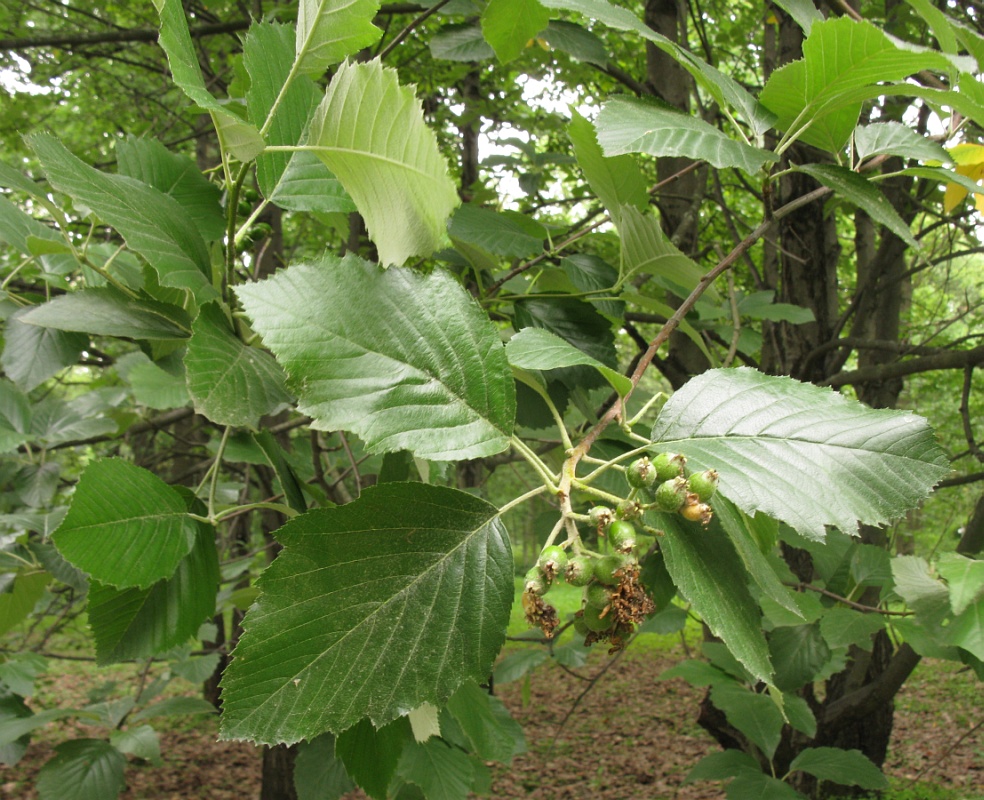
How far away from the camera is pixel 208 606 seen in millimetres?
1042

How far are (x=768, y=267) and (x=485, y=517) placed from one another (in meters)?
4.04

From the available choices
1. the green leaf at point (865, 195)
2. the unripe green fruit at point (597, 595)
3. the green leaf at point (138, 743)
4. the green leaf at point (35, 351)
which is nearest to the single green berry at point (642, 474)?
the unripe green fruit at point (597, 595)

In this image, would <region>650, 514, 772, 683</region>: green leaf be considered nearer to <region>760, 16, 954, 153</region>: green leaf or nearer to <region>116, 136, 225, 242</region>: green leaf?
<region>760, 16, 954, 153</region>: green leaf

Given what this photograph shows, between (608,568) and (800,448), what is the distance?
225 millimetres

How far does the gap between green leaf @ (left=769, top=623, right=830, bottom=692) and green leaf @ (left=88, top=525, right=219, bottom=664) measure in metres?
1.68

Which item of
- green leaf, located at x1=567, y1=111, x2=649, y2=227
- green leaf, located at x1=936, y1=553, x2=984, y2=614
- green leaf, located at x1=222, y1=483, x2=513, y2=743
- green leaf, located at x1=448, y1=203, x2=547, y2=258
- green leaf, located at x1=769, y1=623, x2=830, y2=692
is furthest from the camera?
green leaf, located at x1=769, y1=623, x2=830, y2=692

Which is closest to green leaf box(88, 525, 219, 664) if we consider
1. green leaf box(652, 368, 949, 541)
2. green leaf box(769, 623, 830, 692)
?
green leaf box(652, 368, 949, 541)

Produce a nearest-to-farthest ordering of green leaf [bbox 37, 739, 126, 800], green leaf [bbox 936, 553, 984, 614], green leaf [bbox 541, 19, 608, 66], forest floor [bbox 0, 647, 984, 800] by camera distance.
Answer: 1. green leaf [bbox 936, 553, 984, 614]
2. green leaf [bbox 541, 19, 608, 66]
3. green leaf [bbox 37, 739, 126, 800]
4. forest floor [bbox 0, 647, 984, 800]

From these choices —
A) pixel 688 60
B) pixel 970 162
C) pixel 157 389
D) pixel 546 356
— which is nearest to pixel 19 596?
pixel 157 389

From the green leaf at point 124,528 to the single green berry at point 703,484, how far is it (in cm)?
66

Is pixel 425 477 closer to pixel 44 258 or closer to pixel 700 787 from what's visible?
pixel 44 258

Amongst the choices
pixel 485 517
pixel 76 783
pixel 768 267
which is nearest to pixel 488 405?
pixel 485 517

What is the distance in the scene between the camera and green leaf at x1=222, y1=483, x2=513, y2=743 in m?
0.64

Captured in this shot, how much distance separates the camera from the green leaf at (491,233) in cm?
148
